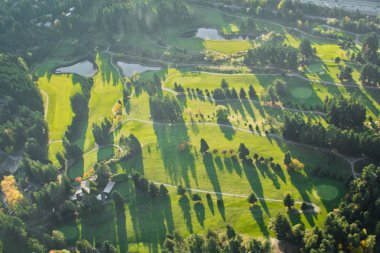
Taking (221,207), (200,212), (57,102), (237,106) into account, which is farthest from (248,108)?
(57,102)

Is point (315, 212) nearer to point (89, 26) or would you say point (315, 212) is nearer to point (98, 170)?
point (98, 170)

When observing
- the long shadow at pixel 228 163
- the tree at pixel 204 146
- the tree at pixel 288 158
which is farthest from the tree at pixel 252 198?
the tree at pixel 204 146

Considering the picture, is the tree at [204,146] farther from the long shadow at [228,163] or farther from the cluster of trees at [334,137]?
the cluster of trees at [334,137]

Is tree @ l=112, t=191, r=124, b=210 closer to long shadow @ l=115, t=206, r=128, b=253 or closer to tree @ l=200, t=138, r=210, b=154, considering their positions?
long shadow @ l=115, t=206, r=128, b=253

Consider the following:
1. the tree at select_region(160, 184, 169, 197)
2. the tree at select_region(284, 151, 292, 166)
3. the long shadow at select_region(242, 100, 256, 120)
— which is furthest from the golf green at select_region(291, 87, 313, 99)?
the tree at select_region(160, 184, 169, 197)

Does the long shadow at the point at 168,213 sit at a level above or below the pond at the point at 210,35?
below
